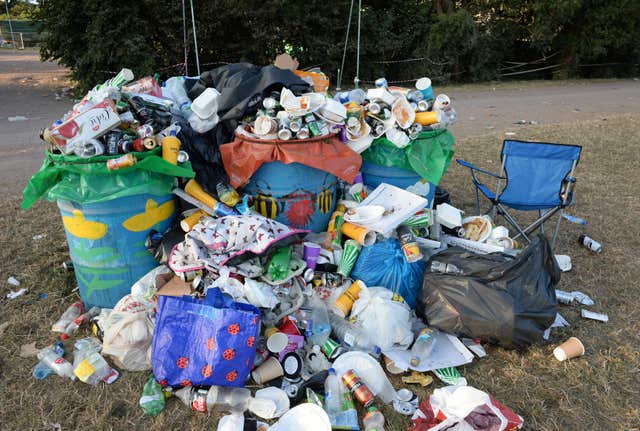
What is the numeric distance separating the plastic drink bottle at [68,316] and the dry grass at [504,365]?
57mm

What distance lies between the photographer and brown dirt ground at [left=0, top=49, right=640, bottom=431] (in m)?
2.13

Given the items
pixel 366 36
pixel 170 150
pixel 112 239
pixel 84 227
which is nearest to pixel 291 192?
pixel 170 150

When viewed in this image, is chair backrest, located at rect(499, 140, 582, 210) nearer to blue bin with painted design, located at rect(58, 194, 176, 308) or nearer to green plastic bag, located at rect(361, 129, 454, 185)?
green plastic bag, located at rect(361, 129, 454, 185)

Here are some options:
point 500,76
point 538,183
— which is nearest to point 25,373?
point 538,183

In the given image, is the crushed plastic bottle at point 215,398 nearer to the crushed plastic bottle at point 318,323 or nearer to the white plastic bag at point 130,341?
the white plastic bag at point 130,341

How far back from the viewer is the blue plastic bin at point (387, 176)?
336cm

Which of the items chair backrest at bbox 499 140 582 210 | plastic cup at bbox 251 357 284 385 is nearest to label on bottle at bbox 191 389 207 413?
plastic cup at bbox 251 357 284 385

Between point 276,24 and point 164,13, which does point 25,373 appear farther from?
point 276,24

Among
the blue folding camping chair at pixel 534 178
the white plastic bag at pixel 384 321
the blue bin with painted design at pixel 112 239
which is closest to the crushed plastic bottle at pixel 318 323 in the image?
the white plastic bag at pixel 384 321

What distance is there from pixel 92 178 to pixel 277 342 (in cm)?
136

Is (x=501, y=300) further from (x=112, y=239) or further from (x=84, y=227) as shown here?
(x=84, y=227)

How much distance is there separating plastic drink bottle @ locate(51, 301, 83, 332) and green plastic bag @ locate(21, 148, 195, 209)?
0.73 meters

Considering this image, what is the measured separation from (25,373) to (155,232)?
99cm

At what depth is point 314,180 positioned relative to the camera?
119 inches
